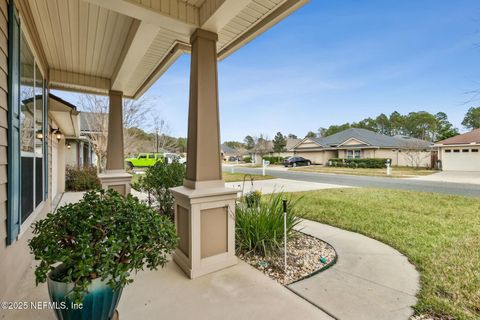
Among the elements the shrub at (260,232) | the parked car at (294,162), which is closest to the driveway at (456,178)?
the parked car at (294,162)

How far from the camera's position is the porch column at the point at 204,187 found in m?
2.69

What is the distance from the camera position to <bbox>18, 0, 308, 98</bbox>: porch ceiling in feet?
8.50

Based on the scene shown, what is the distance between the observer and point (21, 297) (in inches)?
90.2

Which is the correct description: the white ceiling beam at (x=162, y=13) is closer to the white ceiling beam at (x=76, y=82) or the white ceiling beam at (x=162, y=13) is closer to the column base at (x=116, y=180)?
the white ceiling beam at (x=76, y=82)

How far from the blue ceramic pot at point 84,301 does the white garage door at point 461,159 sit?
25304 millimetres

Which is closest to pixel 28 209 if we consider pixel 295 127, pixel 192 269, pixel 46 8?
pixel 192 269

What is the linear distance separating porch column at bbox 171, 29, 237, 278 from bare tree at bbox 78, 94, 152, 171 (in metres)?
10.8

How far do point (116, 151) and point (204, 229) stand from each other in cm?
372

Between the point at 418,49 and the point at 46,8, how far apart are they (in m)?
18.2

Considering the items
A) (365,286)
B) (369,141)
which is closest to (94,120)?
(365,286)

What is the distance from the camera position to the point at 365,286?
2.51m

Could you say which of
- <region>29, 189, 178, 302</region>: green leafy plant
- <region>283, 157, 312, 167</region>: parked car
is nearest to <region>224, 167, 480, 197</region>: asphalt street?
<region>29, 189, 178, 302</region>: green leafy plant

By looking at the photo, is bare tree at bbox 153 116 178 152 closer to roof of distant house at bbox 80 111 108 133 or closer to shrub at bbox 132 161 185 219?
roof of distant house at bbox 80 111 108 133

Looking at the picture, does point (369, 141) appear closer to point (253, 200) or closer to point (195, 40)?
point (253, 200)
